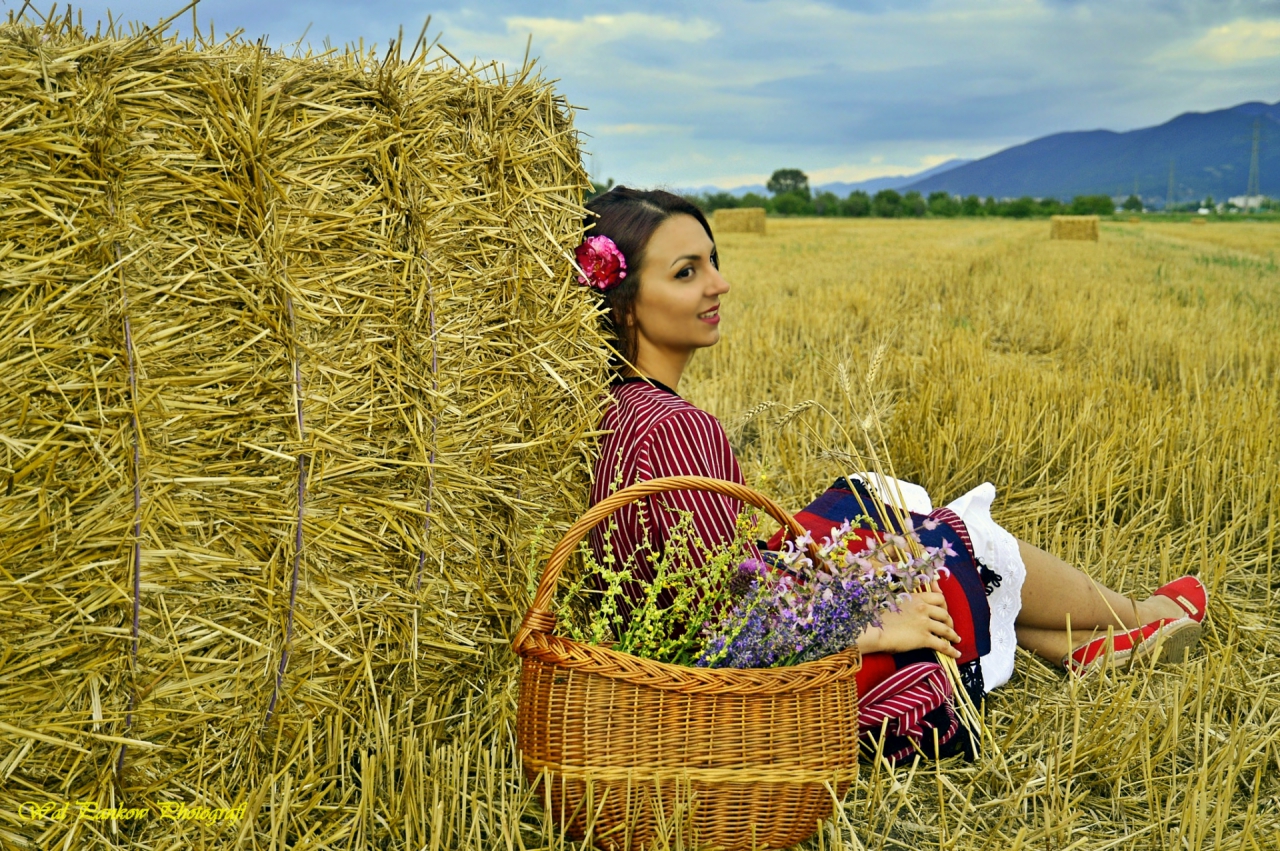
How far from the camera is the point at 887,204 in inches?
2281

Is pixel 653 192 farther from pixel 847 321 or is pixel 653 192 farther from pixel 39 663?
pixel 847 321

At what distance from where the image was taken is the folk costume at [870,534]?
2256 millimetres

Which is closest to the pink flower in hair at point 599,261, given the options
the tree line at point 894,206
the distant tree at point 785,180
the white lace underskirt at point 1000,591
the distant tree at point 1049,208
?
the white lace underskirt at point 1000,591

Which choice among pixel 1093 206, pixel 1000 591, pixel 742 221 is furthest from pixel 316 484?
pixel 1093 206

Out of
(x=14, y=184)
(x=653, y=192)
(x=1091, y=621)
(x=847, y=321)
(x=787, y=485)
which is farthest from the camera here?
(x=847, y=321)

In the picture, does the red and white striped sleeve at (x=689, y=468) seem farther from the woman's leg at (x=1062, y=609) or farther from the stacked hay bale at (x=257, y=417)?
the woman's leg at (x=1062, y=609)

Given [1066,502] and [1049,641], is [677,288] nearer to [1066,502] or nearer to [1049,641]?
[1049,641]

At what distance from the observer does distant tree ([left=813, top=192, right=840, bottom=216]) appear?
185ft

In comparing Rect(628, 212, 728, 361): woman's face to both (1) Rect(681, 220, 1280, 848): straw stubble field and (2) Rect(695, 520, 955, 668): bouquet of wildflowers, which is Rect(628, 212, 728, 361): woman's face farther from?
(2) Rect(695, 520, 955, 668): bouquet of wildflowers

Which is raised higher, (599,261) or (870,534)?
(599,261)

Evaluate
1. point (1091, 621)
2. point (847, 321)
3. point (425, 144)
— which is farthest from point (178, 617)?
point (847, 321)

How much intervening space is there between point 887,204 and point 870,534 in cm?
5896

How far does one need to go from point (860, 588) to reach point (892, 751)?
1.88ft

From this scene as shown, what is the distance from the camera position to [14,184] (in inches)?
67.6
